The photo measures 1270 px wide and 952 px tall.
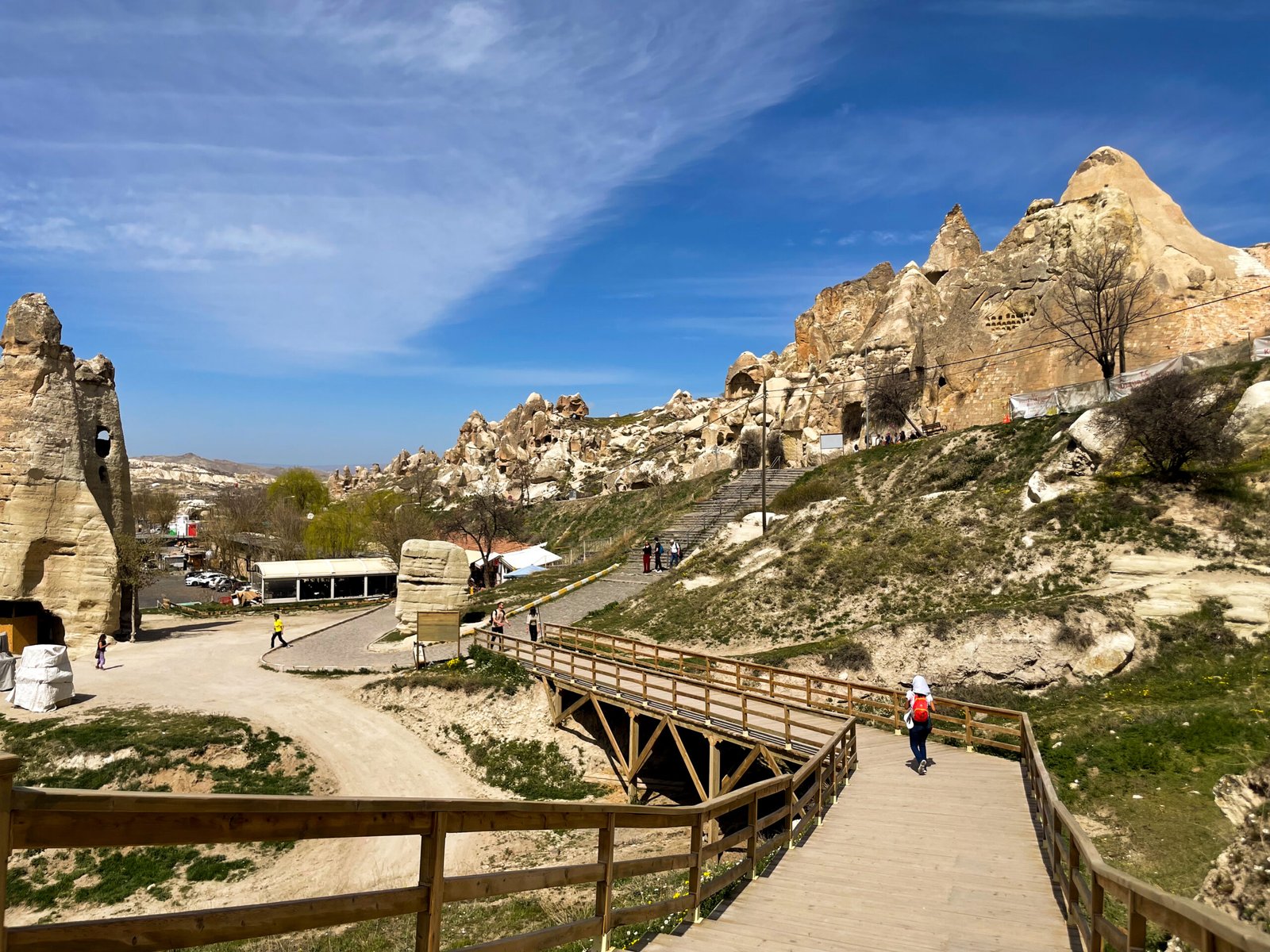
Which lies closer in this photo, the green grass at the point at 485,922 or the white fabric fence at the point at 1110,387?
the green grass at the point at 485,922

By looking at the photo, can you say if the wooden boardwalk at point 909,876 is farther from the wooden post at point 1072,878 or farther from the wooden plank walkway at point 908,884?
the wooden post at point 1072,878

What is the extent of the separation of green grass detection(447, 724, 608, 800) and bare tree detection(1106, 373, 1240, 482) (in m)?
19.6

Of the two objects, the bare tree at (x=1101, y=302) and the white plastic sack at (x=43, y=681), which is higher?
the bare tree at (x=1101, y=302)

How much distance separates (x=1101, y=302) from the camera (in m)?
36.5

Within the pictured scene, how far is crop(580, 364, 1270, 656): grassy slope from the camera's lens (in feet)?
74.1

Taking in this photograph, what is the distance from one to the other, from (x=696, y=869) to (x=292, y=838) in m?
4.52

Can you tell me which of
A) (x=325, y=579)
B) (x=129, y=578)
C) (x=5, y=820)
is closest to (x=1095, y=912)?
(x=5, y=820)

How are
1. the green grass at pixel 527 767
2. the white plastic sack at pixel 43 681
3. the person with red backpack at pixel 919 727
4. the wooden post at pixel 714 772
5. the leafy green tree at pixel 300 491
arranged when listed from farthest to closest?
1. the leafy green tree at pixel 300 491
2. the white plastic sack at pixel 43 681
3. the green grass at pixel 527 767
4. the wooden post at pixel 714 772
5. the person with red backpack at pixel 919 727

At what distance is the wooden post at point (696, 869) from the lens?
679cm

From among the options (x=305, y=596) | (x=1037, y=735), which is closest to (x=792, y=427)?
(x=305, y=596)

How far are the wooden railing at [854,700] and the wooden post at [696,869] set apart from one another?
9.29 metres

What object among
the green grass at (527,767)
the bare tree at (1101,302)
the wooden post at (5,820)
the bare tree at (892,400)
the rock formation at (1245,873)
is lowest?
the green grass at (527,767)

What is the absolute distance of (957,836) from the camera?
32.6 feet

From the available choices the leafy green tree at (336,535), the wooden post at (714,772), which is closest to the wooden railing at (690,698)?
the wooden post at (714,772)
